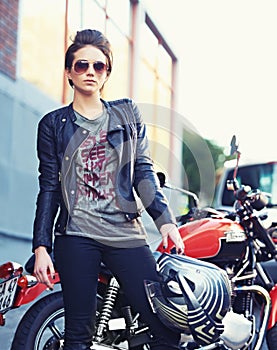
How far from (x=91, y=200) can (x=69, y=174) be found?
13 centimetres

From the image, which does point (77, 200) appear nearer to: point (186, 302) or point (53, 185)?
point (53, 185)

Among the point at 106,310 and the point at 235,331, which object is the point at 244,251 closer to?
the point at 235,331

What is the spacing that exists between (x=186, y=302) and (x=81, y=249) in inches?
19.1

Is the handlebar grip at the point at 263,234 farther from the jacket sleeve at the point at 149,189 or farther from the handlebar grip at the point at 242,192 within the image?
the jacket sleeve at the point at 149,189

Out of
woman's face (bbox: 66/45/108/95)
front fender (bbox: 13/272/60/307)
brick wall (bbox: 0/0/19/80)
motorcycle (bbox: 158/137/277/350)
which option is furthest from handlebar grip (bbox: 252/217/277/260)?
brick wall (bbox: 0/0/19/80)

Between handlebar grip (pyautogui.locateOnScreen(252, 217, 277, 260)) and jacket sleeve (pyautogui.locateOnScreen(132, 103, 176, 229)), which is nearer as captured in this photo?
jacket sleeve (pyautogui.locateOnScreen(132, 103, 176, 229))

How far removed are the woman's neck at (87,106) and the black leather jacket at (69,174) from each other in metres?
0.03

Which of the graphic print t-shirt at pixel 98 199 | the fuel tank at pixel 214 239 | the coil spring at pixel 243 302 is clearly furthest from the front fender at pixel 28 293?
the coil spring at pixel 243 302

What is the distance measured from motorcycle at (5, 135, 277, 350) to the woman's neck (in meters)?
0.65

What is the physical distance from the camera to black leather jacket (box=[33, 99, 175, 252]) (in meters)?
2.50

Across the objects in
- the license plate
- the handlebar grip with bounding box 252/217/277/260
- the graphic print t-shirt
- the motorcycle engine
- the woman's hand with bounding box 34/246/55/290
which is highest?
the graphic print t-shirt

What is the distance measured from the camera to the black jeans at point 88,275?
8.00 feet

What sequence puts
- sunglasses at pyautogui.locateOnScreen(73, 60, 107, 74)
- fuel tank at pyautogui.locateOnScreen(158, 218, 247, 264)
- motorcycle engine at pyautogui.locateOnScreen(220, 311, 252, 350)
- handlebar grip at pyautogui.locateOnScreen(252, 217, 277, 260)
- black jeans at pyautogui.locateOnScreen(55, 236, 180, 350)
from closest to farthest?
black jeans at pyautogui.locateOnScreen(55, 236, 180, 350)
sunglasses at pyautogui.locateOnScreen(73, 60, 107, 74)
motorcycle engine at pyautogui.locateOnScreen(220, 311, 252, 350)
fuel tank at pyautogui.locateOnScreen(158, 218, 247, 264)
handlebar grip at pyautogui.locateOnScreen(252, 217, 277, 260)

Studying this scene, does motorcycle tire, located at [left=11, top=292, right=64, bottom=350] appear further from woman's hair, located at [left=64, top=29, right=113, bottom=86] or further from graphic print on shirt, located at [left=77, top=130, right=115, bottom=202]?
woman's hair, located at [left=64, top=29, right=113, bottom=86]
